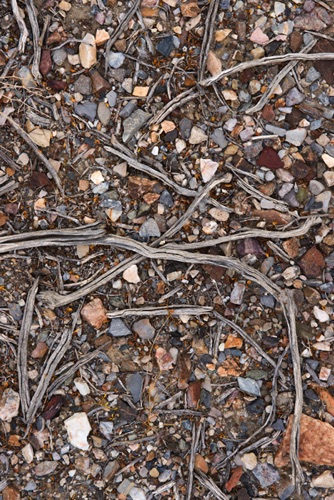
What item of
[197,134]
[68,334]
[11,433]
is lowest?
[11,433]

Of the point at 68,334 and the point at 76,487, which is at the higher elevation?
the point at 68,334

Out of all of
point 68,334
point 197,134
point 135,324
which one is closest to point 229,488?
point 135,324

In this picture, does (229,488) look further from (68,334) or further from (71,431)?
(68,334)

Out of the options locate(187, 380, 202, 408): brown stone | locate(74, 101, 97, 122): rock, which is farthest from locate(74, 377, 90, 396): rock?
locate(74, 101, 97, 122): rock

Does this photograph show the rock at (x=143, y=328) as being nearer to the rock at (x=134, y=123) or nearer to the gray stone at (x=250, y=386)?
the gray stone at (x=250, y=386)

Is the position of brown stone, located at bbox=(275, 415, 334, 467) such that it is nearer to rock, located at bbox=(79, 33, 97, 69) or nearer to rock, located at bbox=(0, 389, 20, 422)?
rock, located at bbox=(0, 389, 20, 422)

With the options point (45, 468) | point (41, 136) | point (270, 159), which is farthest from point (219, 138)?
point (45, 468)
